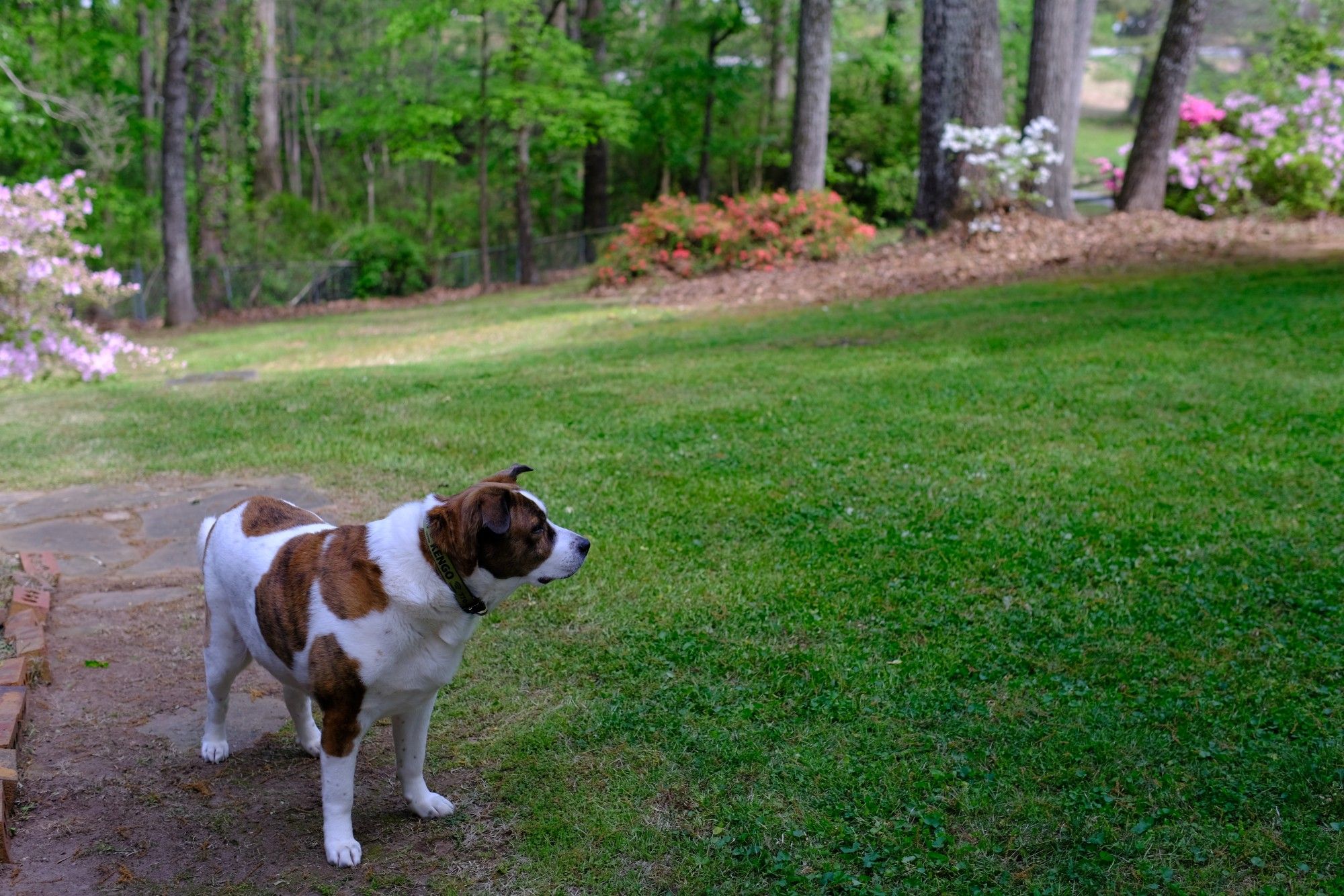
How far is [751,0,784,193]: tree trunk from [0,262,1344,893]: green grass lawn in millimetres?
19358

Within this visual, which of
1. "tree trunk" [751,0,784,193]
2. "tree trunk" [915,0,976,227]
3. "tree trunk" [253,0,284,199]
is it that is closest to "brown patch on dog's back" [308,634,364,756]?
"tree trunk" [915,0,976,227]

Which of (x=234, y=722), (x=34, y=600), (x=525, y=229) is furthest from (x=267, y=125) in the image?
(x=234, y=722)

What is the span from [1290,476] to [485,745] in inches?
191

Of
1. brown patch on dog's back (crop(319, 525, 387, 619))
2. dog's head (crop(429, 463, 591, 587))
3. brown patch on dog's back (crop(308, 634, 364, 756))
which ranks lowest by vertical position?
brown patch on dog's back (crop(308, 634, 364, 756))

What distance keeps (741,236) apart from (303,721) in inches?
553

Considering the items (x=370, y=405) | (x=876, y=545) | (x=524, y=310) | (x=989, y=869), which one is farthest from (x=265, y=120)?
(x=989, y=869)

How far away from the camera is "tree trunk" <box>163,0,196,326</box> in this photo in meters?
19.8

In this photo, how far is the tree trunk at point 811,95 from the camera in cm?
1919

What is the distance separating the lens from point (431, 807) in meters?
3.61

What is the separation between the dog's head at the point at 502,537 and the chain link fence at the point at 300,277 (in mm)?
22087

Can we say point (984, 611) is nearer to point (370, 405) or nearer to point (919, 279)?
point (370, 405)

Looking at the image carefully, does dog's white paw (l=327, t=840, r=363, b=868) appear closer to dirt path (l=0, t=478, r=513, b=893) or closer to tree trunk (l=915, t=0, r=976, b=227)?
dirt path (l=0, t=478, r=513, b=893)

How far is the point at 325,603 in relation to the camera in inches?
129

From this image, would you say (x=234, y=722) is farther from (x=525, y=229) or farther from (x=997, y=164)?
(x=525, y=229)
